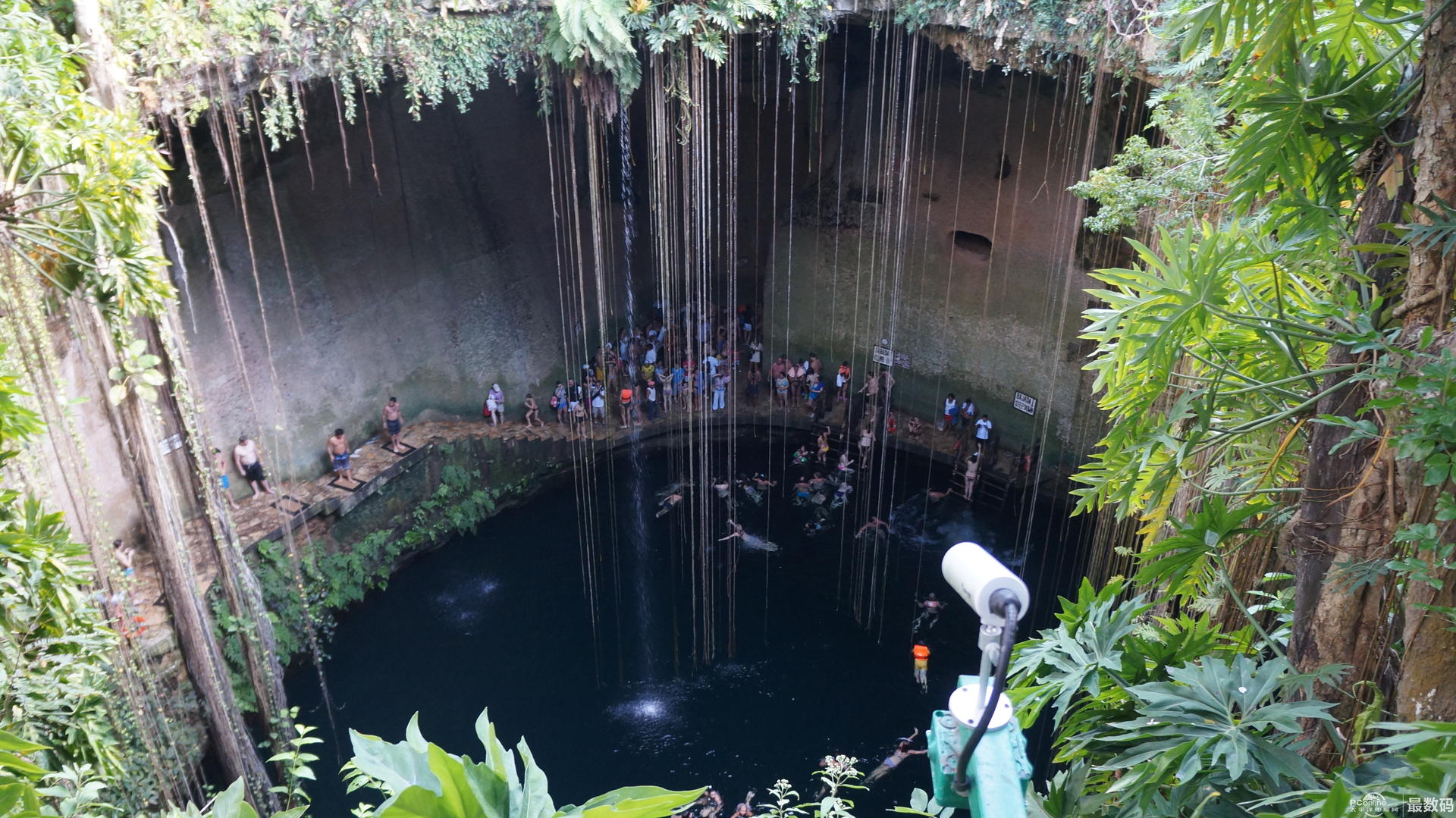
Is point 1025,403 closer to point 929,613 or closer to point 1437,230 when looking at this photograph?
point 929,613

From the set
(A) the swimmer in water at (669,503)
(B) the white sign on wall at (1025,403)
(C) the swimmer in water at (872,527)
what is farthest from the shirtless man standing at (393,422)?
(B) the white sign on wall at (1025,403)

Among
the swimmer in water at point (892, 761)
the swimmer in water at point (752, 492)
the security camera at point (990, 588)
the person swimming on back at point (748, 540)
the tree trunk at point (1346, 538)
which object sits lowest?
the swimmer in water at point (892, 761)

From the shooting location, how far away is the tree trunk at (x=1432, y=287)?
1.70 meters

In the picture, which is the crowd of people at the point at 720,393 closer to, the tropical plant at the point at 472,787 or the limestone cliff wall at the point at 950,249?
the limestone cliff wall at the point at 950,249

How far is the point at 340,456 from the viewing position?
902 centimetres

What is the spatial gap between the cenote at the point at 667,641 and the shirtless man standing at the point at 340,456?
1079 millimetres

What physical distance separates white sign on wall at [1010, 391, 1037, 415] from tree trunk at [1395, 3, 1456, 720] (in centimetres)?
867

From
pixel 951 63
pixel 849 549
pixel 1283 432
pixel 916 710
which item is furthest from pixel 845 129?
pixel 1283 432

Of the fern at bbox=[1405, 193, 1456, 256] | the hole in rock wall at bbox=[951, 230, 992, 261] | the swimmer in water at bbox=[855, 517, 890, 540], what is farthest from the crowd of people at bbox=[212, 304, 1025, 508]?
the fern at bbox=[1405, 193, 1456, 256]

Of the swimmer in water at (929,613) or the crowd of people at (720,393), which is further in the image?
the crowd of people at (720,393)

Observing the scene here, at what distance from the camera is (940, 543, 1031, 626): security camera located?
1.18 meters

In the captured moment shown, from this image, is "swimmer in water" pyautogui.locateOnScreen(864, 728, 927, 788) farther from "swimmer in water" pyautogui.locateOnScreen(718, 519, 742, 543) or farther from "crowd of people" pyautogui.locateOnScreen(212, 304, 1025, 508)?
"crowd of people" pyautogui.locateOnScreen(212, 304, 1025, 508)

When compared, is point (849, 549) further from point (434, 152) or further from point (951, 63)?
point (434, 152)

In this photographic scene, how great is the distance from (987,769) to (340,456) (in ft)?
28.5
